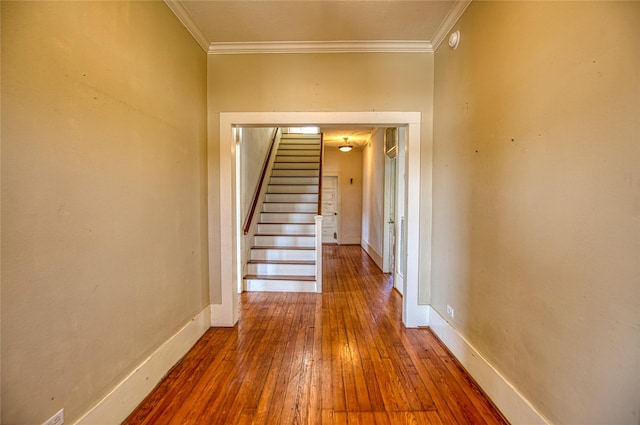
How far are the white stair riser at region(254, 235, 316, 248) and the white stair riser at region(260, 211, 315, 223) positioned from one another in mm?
486

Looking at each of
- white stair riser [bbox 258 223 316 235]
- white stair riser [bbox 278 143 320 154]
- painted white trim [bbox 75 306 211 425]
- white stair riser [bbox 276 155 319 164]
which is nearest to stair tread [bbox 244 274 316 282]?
white stair riser [bbox 258 223 316 235]

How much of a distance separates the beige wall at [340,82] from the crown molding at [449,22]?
0.47 ft

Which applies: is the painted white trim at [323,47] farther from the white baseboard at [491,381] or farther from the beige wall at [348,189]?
the beige wall at [348,189]

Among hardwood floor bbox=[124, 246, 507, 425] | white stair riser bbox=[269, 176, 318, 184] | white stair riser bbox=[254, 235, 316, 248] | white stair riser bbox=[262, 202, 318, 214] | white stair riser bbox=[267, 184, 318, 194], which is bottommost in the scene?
hardwood floor bbox=[124, 246, 507, 425]

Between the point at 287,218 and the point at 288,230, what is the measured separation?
0.29 metres

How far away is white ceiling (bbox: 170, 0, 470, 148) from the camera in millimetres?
1956

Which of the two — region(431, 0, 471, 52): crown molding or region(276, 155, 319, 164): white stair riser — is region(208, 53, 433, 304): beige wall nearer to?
region(431, 0, 471, 52): crown molding

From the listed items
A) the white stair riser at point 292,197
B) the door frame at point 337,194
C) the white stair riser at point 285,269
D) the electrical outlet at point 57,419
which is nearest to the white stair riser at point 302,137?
the door frame at point 337,194

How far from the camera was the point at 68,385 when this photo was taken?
3.88 feet

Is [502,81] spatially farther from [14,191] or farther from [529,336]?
[14,191]

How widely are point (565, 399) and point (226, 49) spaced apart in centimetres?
336

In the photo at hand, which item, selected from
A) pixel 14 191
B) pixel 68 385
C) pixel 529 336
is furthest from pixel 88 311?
pixel 529 336

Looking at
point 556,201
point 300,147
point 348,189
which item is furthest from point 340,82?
point 348,189

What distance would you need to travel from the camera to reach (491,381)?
162cm
